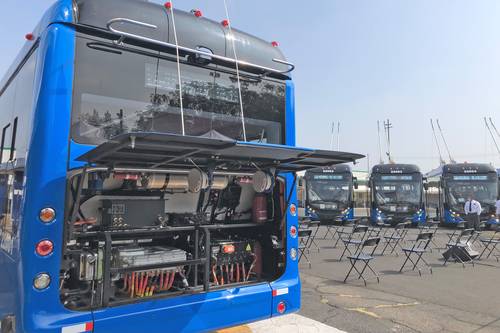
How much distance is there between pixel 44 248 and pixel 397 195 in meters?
21.1

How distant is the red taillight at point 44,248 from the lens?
3041mm

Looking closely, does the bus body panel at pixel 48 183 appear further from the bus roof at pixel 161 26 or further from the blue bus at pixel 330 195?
the blue bus at pixel 330 195

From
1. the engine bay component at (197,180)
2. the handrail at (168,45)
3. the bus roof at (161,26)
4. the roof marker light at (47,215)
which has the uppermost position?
the bus roof at (161,26)

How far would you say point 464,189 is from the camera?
2123cm

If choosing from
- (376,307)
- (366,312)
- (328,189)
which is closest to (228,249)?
(366,312)

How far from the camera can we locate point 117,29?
3.44 m

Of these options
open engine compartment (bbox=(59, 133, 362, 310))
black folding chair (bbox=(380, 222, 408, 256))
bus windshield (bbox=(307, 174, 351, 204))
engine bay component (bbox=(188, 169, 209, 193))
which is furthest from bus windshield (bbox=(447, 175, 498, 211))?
engine bay component (bbox=(188, 169, 209, 193))

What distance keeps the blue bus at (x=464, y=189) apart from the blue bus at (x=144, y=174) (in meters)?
19.3

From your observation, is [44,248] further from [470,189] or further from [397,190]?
[470,189]

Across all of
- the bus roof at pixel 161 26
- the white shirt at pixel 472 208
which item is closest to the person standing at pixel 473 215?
the white shirt at pixel 472 208

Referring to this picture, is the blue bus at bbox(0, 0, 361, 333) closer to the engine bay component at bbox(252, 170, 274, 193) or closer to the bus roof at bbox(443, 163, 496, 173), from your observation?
the engine bay component at bbox(252, 170, 274, 193)

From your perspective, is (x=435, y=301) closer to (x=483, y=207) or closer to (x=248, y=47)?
(x=248, y=47)

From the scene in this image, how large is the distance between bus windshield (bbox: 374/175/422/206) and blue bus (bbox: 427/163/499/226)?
4.68 ft

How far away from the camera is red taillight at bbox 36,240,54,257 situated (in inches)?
120
